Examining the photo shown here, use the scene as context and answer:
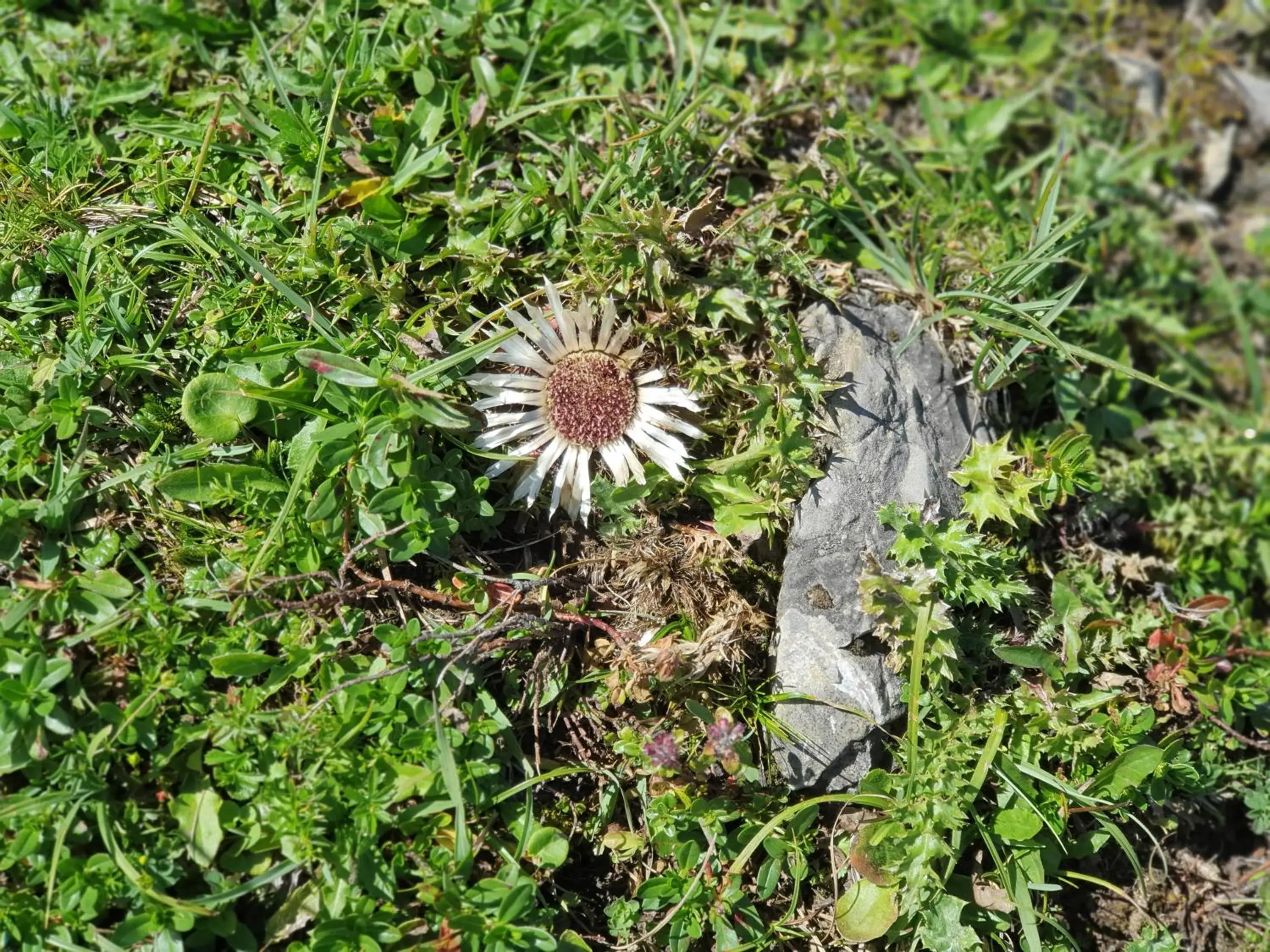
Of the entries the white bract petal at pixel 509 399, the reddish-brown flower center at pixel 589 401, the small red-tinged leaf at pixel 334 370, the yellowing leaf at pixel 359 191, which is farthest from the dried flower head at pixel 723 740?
the yellowing leaf at pixel 359 191

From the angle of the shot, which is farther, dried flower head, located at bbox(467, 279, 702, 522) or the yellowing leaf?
the yellowing leaf

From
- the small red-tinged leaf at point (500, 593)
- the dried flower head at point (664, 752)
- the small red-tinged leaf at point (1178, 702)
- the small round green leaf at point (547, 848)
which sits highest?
the small red-tinged leaf at point (500, 593)

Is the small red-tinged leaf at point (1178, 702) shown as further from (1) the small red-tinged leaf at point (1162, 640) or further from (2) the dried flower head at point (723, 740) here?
(2) the dried flower head at point (723, 740)

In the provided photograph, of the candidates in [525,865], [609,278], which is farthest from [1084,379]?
[525,865]

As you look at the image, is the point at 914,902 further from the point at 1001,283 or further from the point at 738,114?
the point at 738,114

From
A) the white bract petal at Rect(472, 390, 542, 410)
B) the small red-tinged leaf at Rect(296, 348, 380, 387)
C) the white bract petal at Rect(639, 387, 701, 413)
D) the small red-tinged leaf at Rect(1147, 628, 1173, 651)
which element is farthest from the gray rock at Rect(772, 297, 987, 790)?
the small red-tinged leaf at Rect(296, 348, 380, 387)

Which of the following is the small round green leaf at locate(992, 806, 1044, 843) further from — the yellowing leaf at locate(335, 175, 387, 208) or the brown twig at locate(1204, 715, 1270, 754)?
the yellowing leaf at locate(335, 175, 387, 208)

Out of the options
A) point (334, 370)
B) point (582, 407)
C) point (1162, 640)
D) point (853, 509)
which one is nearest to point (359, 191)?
point (334, 370)
